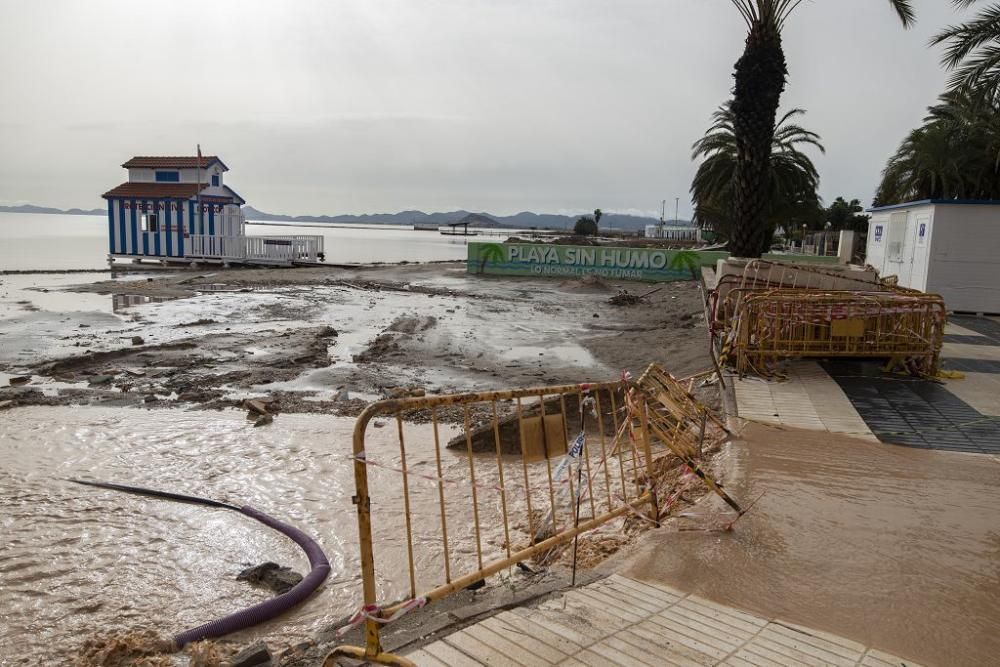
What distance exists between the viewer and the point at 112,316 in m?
17.5

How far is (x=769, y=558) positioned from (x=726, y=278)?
837cm

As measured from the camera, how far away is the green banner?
29891mm

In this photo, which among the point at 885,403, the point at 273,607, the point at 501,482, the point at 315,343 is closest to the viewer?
the point at 501,482

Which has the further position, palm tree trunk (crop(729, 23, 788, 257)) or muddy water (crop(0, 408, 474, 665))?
palm tree trunk (crop(729, 23, 788, 257))

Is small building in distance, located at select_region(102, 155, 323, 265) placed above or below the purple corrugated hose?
above

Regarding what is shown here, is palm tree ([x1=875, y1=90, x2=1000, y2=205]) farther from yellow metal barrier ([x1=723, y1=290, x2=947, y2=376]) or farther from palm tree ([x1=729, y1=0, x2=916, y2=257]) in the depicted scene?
yellow metal barrier ([x1=723, y1=290, x2=947, y2=376])

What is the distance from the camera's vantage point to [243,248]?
34.6 m

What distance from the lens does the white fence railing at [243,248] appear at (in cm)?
3447

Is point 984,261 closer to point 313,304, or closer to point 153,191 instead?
point 313,304

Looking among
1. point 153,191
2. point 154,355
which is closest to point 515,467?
point 154,355

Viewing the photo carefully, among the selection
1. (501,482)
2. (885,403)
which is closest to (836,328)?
(885,403)

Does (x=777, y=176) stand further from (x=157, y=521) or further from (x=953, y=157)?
(x=157, y=521)

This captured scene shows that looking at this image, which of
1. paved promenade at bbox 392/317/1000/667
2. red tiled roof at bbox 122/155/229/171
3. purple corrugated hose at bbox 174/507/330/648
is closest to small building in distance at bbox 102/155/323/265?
red tiled roof at bbox 122/155/229/171

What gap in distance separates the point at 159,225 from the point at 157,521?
32.7m
